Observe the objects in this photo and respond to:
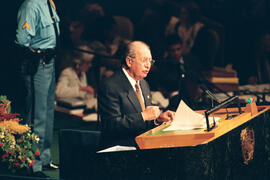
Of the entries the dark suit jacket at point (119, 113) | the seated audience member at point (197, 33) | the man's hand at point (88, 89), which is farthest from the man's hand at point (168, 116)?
the seated audience member at point (197, 33)

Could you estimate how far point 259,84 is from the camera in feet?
24.6

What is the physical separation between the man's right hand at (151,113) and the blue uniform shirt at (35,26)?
4.84ft

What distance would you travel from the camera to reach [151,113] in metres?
2.94

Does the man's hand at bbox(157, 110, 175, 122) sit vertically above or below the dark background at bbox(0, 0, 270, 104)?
below

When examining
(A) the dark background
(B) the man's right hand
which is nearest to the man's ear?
(B) the man's right hand

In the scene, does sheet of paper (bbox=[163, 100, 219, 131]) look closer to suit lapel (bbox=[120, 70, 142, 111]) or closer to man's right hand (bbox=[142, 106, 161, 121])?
man's right hand (bbox=[142, 106, 161, 121])

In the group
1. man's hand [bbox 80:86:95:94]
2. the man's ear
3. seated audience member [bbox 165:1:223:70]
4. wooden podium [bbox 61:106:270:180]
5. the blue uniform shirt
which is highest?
seated audience member [bbox 165:1:223:70]

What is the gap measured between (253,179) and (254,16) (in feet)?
18.0

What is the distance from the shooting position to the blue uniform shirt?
4055 mm

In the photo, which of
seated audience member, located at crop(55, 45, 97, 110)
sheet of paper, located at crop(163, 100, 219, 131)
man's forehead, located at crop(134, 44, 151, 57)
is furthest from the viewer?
seated audience member, located at crop(55, 45, 97, 110)

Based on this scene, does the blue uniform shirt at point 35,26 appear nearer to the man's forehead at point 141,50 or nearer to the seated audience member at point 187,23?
the man's forehead at point 141,50

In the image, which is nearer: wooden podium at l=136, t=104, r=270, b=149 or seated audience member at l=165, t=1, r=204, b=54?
wooden podium at l=136, t=104, r=270, b=149

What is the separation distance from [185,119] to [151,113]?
28 centimetres

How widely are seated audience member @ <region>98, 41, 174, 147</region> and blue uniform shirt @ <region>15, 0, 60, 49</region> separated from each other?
3.74ft
